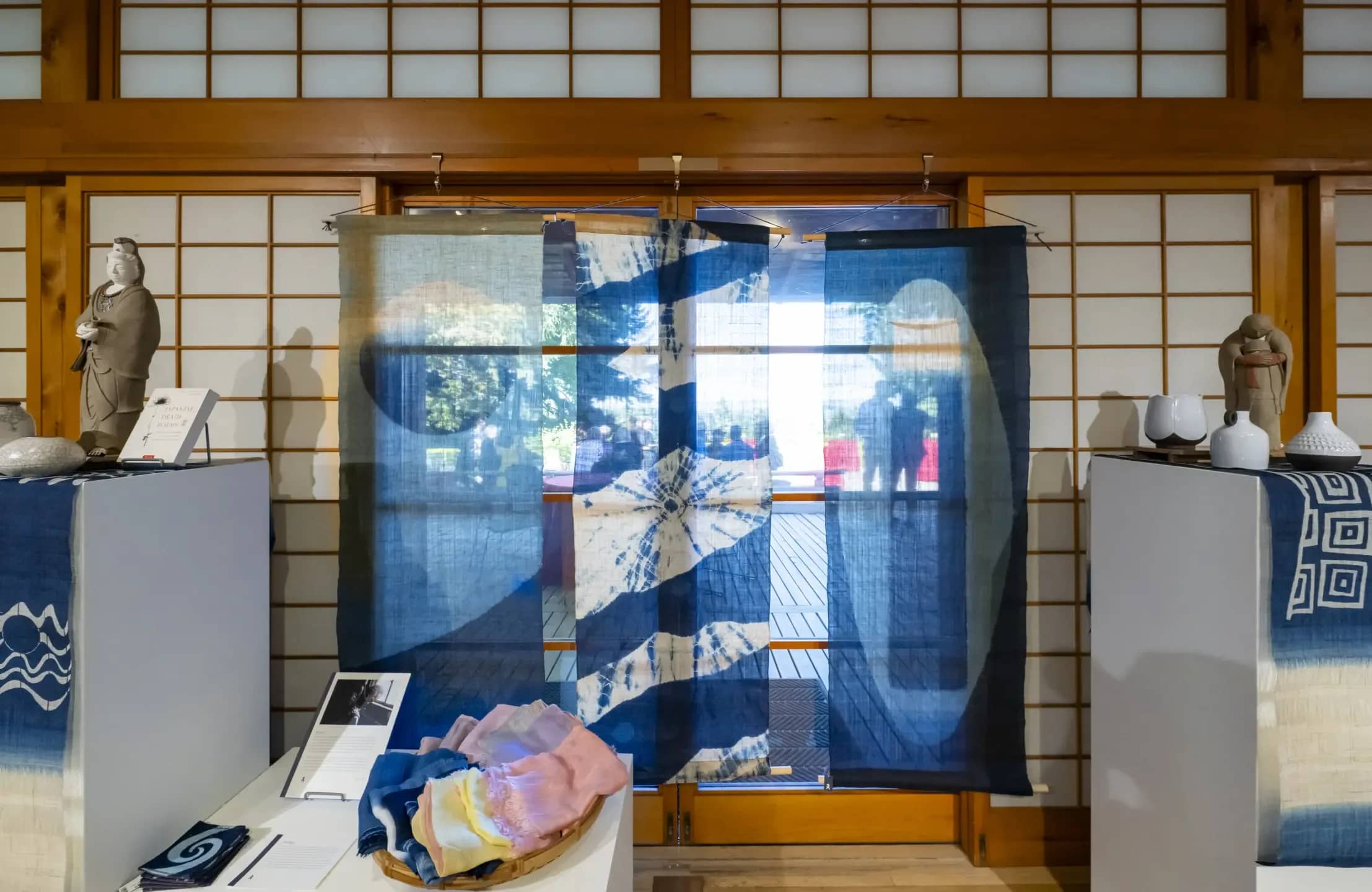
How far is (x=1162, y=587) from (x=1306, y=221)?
5.78 feet

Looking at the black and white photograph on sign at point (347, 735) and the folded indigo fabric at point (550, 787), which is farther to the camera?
the black and white photograph on sign at point (347, 735)

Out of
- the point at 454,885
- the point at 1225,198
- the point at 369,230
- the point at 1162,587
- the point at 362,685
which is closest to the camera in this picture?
the point at 454,885

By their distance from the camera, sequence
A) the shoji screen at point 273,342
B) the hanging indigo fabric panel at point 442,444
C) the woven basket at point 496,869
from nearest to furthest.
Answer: the woven basket at point 496,869 → the hanging indigo fabric panel at point 442,444 → the shoji screen at point 273,342

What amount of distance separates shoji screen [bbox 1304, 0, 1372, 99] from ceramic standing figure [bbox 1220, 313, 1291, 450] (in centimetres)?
133

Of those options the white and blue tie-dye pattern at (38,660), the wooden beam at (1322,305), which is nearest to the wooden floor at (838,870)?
the white and blue tie-dye pattern at (38,660)

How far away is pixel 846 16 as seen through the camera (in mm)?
2523

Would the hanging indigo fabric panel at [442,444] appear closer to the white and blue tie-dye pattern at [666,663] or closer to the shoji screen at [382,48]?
the white and blue tie-dye pattern at [666,663]

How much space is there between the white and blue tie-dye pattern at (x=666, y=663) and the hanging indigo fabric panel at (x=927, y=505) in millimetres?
321

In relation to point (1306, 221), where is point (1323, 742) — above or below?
below

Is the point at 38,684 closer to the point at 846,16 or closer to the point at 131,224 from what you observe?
the point at 131,224

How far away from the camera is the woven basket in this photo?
4.83 feet

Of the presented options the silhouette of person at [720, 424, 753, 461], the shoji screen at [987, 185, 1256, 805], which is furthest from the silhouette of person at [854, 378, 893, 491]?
the shoji screen at [987, 185, 1256, 805]

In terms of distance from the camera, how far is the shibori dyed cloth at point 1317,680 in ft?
5.02

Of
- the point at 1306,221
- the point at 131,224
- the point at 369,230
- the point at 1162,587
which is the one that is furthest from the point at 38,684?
the point at 1306,221
